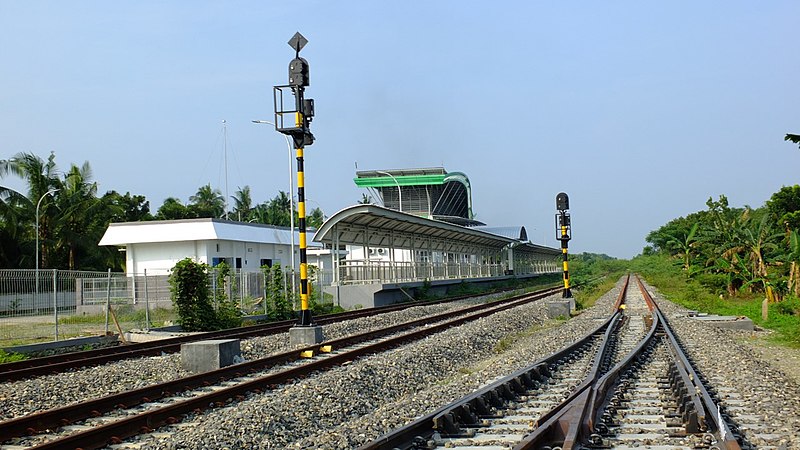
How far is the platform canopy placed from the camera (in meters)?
30.2

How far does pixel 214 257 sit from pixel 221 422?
31792mm

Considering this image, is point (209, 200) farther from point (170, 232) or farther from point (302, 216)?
point (302, 216)

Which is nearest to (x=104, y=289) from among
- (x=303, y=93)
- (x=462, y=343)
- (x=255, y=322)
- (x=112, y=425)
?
(x=255, y=322)

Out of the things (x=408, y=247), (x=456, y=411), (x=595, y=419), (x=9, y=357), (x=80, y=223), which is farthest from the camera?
(x=80, y=223)

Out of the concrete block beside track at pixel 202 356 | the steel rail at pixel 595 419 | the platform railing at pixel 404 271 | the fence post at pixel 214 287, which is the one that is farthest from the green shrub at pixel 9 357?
the platform railing at pixel 404 271

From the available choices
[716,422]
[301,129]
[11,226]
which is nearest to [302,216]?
[301,129]

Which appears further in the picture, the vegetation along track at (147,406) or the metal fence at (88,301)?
the metal fence at (88,301)

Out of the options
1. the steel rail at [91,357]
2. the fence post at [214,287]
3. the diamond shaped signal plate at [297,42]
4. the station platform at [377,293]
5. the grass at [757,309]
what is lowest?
the grass at [757,309]

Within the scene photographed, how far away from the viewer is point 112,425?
24.6 feet

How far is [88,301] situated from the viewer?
2288 centimetres

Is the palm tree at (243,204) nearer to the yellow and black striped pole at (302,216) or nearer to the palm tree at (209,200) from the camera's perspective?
the palm tree at (209,200)

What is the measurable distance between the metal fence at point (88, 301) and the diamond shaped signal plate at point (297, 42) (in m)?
8.11

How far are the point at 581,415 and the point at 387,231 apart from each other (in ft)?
96.4

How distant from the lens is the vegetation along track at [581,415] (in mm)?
6426
